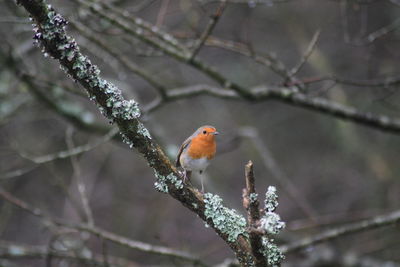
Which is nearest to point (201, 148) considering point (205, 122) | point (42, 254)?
point (42, 254)

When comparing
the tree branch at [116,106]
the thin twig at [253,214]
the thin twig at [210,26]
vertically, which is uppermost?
the thin twig at [210,26]

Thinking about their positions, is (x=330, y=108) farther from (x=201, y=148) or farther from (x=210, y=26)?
(x=210, y=26)

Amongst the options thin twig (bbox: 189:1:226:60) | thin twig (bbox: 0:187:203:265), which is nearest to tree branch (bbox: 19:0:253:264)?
thin twig (bbox: 0:187:203:265)

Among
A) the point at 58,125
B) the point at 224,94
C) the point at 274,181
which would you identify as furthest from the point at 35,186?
the point at 224,94

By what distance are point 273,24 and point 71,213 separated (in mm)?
5913

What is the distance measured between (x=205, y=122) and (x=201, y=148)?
4797mm

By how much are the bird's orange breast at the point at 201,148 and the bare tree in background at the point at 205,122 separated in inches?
27.0

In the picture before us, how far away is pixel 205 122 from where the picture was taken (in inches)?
360

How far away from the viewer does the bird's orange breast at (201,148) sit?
4.37 metres

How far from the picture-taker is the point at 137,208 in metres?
9.58

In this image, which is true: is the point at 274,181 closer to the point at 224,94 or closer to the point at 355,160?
the point at 355,160

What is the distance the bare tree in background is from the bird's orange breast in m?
0.69

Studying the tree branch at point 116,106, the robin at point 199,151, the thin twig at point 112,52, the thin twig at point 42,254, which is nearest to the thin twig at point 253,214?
the tree branch at point 116,106

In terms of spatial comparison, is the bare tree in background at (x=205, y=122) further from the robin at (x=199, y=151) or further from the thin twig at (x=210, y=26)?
the robin at (x=199, y=151)
